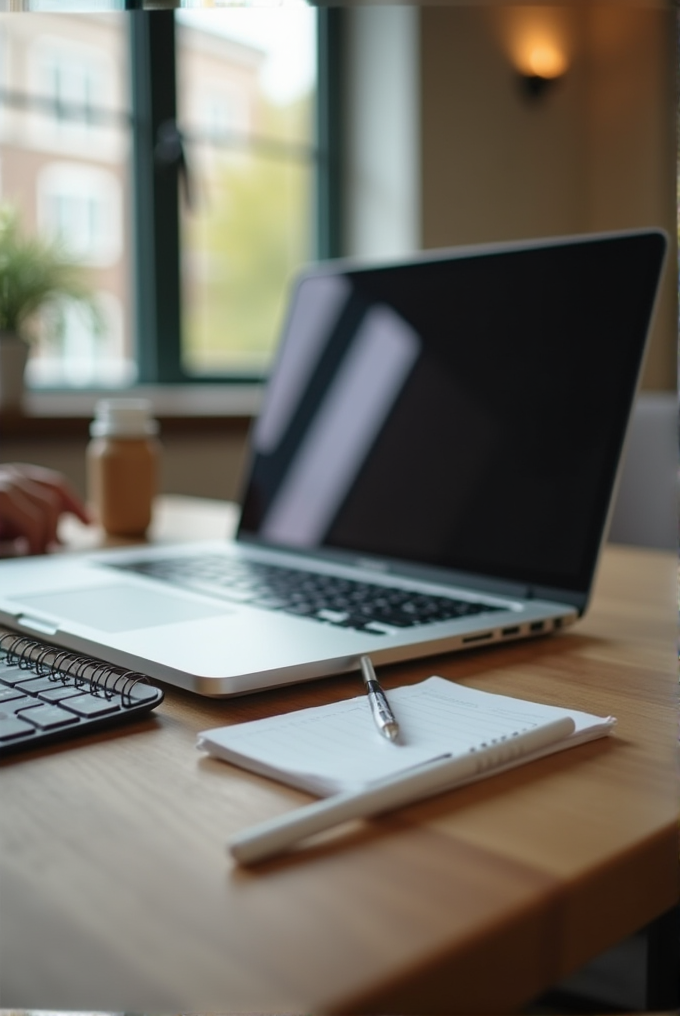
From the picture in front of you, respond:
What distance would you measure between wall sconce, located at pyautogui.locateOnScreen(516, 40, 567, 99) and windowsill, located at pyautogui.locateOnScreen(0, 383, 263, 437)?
1219mm

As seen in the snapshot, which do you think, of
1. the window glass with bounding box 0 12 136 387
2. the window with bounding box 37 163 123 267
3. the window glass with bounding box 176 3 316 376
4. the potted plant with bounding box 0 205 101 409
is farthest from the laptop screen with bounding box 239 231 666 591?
the window glass with bounding box 176 3 316 376

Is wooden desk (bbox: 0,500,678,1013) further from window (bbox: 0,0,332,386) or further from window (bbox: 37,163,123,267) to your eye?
window (bbox: 37,163,123,267)

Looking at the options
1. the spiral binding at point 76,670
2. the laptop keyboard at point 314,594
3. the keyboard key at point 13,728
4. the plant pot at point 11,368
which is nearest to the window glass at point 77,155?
the plant pot at point 11,368

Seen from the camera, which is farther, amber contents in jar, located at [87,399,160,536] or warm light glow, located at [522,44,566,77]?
warm light glow, located at [522,44,566,77]

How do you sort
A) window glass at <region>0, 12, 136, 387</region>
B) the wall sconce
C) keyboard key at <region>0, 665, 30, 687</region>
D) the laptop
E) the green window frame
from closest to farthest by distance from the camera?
keyboard key at <region>0, 665, 30, 687</region>
the laptop
window glass at <region>0, 12, 136, 387</region>
the green window frame
the wall sconce

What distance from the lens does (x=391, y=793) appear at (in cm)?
36

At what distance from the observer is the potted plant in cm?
169

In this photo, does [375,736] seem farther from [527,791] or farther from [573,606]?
[573,606]

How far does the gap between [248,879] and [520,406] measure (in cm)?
51

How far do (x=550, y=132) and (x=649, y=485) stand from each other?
1.99 m

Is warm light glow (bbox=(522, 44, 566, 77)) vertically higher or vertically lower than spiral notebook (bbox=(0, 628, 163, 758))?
higher

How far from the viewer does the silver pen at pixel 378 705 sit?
1.37 feet

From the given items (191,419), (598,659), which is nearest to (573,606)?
(598,659)

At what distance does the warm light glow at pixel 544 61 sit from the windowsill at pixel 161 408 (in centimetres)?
125
